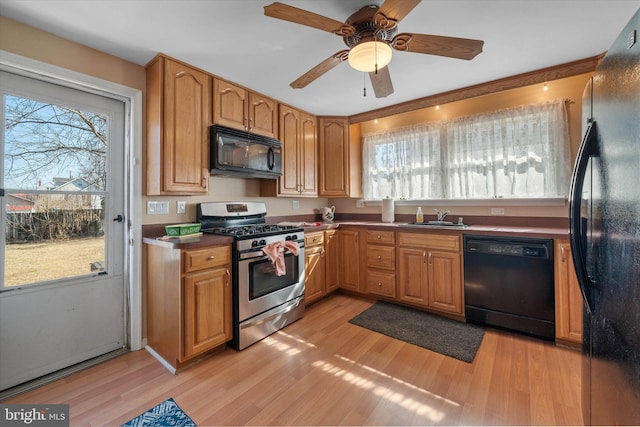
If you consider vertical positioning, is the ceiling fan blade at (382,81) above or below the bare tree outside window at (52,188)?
above

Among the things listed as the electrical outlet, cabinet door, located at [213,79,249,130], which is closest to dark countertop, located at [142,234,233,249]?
the electrical outlet

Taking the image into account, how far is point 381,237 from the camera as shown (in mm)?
2986

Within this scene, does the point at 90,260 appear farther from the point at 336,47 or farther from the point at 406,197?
the point at 406,197

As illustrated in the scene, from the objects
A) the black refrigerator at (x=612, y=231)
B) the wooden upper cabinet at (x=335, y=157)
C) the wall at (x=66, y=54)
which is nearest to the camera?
the black refrigerator at (x=612, y=231)

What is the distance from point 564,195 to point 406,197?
4.96 feet

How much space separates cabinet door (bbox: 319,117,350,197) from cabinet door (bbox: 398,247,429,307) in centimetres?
120

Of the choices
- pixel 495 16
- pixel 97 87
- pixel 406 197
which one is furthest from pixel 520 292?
pixel 97 87

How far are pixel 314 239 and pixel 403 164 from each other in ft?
5.13

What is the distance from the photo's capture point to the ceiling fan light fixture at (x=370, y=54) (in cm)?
151

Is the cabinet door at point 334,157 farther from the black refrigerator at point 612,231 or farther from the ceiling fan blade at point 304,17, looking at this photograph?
the black refrigerator at point 612,231

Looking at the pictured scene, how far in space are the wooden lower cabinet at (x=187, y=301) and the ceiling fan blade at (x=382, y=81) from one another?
1667mm

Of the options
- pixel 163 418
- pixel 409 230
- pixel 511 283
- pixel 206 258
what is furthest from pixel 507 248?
pixel 163 418

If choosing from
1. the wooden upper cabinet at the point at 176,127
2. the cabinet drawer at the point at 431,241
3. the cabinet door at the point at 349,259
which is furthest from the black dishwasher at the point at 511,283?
the wooden upper cabinet at the point at 176,127

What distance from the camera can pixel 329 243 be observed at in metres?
3.19
